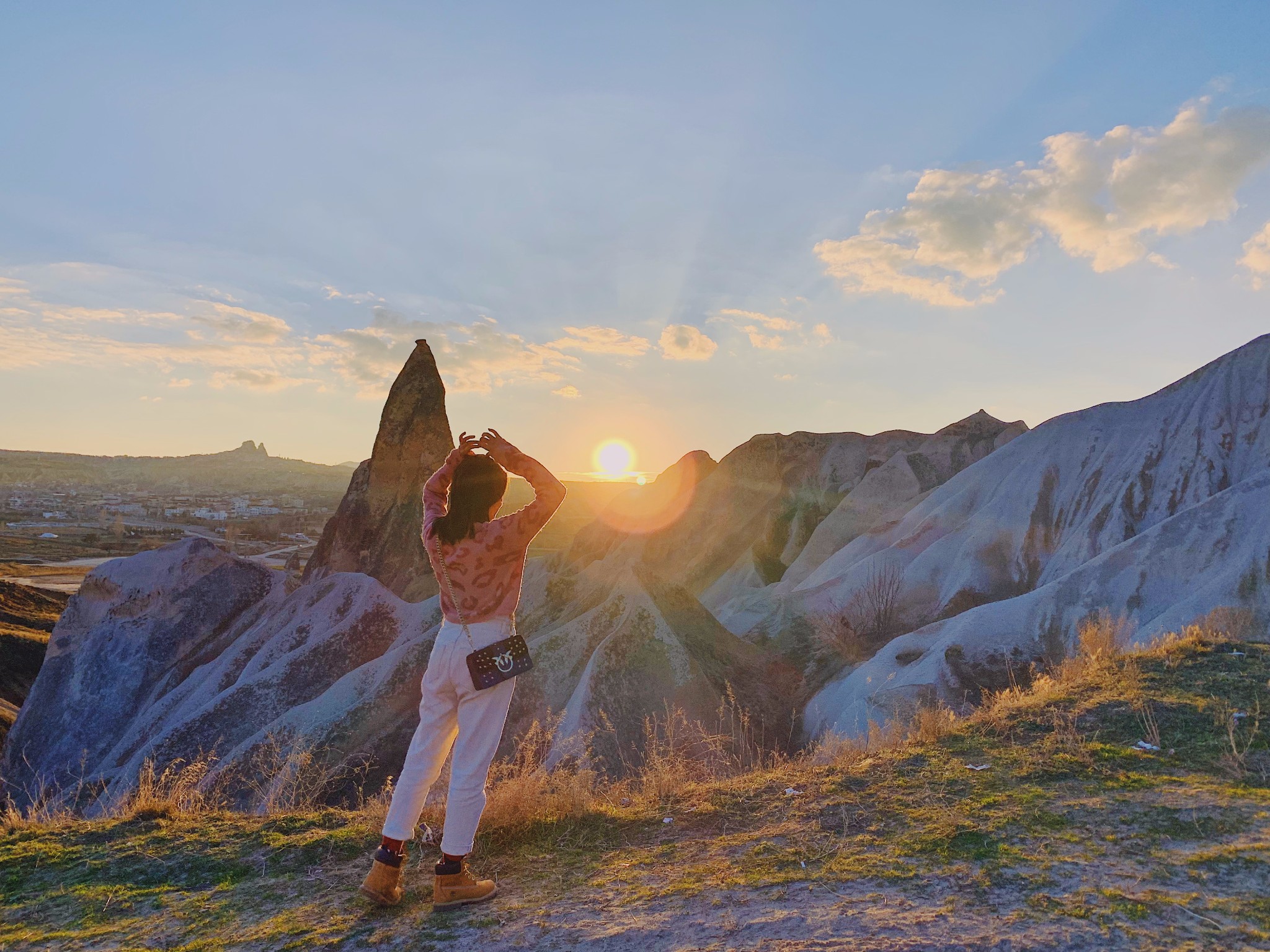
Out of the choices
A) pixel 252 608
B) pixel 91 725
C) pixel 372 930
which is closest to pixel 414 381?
pixel 252 608

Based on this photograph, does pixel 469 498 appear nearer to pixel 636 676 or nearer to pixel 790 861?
pixel 790 861

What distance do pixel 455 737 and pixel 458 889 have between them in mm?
640

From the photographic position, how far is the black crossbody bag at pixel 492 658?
331 centimetres

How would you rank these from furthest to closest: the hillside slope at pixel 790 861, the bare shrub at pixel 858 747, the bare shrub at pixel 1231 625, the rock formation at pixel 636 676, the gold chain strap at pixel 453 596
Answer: the rock formation at pixel 636 676
the bare shrub at pixel 1231 625
the bare shrub at pixel 858 747
the gold chain strap at pixel 453 596
the hillside slope at pixel 790 861

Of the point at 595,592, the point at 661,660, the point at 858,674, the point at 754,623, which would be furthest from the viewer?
the point at 754,623

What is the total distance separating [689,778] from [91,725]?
20.7 metres

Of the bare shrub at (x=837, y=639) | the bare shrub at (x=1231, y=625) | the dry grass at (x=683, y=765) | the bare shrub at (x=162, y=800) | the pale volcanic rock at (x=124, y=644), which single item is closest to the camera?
the dry grass at (x=683, y=765)

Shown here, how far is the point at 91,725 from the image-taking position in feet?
64.1

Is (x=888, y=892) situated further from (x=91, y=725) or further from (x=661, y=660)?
(x=91, y=725)

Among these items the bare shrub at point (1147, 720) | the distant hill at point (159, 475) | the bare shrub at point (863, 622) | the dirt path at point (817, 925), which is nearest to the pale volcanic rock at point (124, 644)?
the bare shrub at point (863, 622)

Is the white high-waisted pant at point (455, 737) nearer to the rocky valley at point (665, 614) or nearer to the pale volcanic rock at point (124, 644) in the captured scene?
the rocky valley at point (665, 614)

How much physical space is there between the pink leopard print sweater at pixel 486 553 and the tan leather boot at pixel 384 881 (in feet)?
3.56

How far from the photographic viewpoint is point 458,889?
3271 millimetres

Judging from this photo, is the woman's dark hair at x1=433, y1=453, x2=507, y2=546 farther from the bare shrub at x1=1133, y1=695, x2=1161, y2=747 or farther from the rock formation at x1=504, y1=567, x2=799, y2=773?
the rock formation at x1=504, y1=567, x2=799, y2=773
